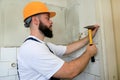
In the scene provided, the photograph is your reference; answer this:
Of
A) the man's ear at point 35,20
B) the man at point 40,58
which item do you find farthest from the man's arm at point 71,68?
the man's ear at point 35,20

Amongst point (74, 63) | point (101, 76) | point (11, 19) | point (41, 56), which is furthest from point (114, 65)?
point (11, 19)

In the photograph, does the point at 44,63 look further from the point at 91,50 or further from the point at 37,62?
the point at 91,50

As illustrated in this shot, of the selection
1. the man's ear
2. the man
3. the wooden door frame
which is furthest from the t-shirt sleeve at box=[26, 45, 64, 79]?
the wooden door frame

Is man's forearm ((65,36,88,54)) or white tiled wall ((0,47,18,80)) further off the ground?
man's forearm ((65,36,88,54))

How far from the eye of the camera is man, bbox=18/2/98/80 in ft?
2.97

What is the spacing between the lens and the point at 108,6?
1.14 m

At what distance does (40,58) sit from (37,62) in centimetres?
3

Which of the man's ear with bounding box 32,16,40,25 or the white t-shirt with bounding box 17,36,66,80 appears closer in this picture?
the white t-shirt with bounding box 17,36,66,80

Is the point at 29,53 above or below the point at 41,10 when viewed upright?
below

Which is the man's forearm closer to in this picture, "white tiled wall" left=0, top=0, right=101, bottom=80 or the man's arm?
"white tiled wall" left=0, top=0, right=101, bottom=80

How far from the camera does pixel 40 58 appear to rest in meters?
0.90

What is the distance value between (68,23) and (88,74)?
605mm

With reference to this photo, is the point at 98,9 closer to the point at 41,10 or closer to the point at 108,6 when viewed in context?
the point at 108,6

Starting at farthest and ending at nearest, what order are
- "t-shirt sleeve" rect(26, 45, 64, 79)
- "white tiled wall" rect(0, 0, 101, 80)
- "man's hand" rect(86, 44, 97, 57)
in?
"white tiled wall" rect(0, 0, 101, 80) < "man's hand" rect(86, 44, 97, 57) < "t-shirt sleeve" rect(26, 45, 64, 79)
